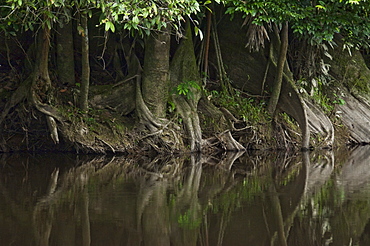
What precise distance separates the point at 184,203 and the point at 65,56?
261 inches

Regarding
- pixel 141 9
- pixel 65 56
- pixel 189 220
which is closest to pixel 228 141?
pixel 65 56

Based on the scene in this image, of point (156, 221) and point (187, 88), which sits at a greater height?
point (187, 88)

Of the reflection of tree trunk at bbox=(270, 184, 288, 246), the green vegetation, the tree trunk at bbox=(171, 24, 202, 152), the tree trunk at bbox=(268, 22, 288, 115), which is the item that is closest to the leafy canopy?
the green vegetation

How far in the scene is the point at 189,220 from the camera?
15.6ft

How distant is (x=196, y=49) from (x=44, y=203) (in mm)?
7870

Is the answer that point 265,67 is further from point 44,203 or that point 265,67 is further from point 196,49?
point 44,203

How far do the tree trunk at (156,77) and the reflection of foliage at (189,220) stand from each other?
19.7ft

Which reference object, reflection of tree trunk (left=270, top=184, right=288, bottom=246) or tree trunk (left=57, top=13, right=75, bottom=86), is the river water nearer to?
reflection of tree trunk (left=270, top=184, right=288, bottom=246)

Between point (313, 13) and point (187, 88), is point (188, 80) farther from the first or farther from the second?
point (313, 13)

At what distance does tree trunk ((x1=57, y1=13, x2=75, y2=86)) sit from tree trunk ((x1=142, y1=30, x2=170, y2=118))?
1.58m

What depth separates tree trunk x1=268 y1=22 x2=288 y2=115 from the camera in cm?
1199

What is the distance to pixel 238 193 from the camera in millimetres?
6172

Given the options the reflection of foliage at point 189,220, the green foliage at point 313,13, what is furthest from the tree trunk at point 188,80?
the reflection of foliage at point 189,220

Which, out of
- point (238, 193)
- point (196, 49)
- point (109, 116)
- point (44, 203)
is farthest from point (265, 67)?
point (44, 203)
